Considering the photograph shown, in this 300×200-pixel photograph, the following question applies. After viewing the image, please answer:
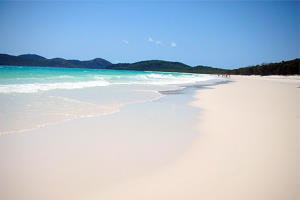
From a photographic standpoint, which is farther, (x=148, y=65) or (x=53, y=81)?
(x=148, y=65)

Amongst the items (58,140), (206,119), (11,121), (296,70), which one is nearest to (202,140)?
(206,119)

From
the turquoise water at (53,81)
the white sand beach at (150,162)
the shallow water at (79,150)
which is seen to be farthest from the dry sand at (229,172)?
the turquoise water at (53,81)

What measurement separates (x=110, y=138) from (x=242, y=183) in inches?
99.1

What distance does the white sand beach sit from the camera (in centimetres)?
205

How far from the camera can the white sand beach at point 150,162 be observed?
6.74ft

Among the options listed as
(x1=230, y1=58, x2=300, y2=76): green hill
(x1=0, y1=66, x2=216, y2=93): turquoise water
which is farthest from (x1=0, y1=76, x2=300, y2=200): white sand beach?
(x1=230, y1=58, x2=300, y2=76): green hill

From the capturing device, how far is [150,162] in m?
2.72

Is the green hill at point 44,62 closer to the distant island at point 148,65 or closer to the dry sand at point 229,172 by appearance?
the distant island at point 148,65

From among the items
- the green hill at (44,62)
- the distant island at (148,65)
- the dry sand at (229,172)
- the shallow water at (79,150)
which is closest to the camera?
the dry sand at (229,172)

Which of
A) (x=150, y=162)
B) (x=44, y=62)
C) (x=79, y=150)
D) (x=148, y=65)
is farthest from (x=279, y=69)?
(x=148, y=65)

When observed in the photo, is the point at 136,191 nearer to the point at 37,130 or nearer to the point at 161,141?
the point at 161,141

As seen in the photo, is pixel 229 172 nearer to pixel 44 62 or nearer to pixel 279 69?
pixel 279 69

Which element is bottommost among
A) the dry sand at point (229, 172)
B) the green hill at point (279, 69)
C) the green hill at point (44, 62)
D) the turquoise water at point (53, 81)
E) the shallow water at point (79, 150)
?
the dry sand at point (229, 172)

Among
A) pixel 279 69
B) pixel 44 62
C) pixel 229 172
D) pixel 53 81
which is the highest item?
pixel 44 62
